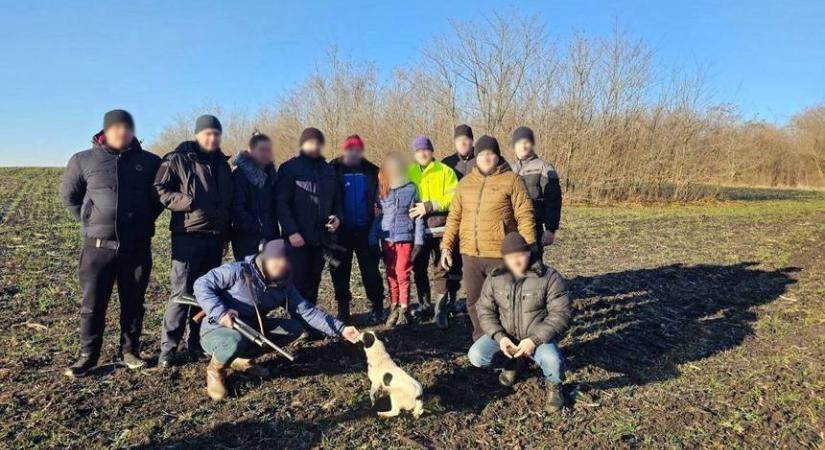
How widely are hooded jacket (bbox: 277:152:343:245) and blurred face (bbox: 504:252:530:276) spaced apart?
186 cm

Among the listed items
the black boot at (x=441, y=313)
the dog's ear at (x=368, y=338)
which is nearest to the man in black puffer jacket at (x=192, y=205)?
the dog's ear at (x=368, y=338)

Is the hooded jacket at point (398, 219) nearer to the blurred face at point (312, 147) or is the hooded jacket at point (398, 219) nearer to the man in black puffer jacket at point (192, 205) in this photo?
the blurred face at point (312, 147)

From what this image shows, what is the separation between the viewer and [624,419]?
12.3ft

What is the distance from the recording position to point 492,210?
459cm

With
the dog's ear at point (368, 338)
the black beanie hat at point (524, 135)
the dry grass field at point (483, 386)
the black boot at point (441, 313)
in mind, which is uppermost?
the black beanie hat at point (524, 135)

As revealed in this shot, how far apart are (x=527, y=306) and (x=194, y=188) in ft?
8.90

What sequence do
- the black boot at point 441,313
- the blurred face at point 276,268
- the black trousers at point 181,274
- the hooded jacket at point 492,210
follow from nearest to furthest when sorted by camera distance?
the blurred face at point 276,268, the black trousers at point 181,274, the hooded jacket at point 492,210, the black boot at point 441,313

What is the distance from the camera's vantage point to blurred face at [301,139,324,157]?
5055 mm

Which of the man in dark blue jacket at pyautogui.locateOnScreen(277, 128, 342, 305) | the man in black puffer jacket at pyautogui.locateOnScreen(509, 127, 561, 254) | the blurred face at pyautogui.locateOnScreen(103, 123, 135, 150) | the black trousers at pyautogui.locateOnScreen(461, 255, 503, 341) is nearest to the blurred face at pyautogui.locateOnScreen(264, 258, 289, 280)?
the man in dark blue jacket at pyautogui.locateOnScreen(277, 128, 342, 305)

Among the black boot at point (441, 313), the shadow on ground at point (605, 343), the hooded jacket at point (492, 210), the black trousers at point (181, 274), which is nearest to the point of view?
the shadow on ground at point (605, 343)

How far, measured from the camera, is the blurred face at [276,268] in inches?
159

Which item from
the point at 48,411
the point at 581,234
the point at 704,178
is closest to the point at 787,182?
the point at 704,178

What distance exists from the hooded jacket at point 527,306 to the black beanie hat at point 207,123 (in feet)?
8.18

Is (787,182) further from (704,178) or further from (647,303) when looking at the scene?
(647,303)
